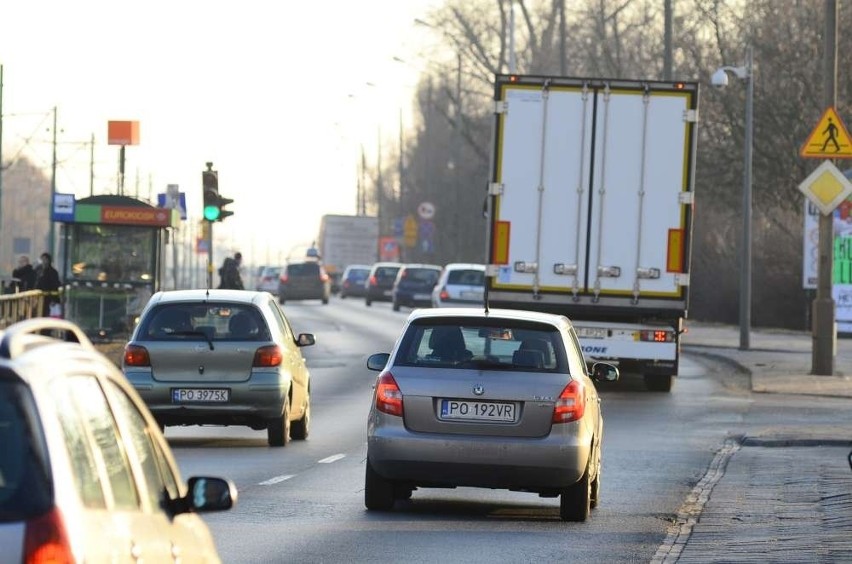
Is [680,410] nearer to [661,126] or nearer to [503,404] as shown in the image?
[661,126]

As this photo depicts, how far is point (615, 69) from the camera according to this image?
63.2 metres

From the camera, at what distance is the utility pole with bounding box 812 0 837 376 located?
30297 mm

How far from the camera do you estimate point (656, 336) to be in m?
27.0

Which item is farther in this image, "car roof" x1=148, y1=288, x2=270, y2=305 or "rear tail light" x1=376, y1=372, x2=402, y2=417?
"car roof" x1=148, y1=288, x2=270, y2=305

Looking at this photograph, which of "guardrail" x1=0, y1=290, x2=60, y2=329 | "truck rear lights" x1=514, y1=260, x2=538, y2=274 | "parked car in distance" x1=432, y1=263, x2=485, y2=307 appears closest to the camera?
"truck rear lights" x1=514, y1=260, x2=538, y2=274

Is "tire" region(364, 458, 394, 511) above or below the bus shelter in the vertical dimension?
below

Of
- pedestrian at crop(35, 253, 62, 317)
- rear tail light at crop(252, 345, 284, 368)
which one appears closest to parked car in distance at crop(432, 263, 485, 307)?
pedestrian at crop(35, 253, 62, 317)

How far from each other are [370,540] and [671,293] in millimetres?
15589

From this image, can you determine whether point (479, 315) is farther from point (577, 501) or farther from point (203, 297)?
point (203, 297)

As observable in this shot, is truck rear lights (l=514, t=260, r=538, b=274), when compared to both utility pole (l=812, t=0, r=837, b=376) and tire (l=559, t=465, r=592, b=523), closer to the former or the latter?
utility pole (l=812, t=0, r=837, b=376)

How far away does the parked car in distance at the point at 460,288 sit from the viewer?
151ft

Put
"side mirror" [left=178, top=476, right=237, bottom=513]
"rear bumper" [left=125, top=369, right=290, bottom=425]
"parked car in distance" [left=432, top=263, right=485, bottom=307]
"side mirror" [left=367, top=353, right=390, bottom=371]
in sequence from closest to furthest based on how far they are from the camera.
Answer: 1. "side mirror" [left=178, top=476, right=237, bottom=513]
2. "side mirror" [left=367, top=353, right=390, bottom=371]
3. "rear bumper" [left=125, top=369, right=290, bottom=425]
4. "parked car in distance" [left=432, top=263, right=485, bottom=307]

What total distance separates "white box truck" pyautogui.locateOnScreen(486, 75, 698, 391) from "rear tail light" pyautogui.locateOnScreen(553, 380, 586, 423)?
14127 mm

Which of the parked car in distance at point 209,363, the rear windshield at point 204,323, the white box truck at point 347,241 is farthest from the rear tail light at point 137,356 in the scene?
the white box truck at point 347,241
